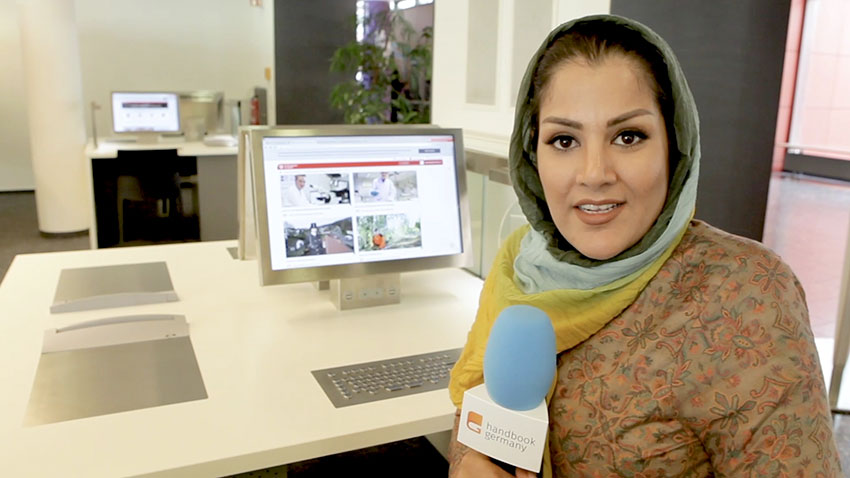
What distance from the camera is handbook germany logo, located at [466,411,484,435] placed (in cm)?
82

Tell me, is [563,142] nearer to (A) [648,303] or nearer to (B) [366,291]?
(A) [648,303]

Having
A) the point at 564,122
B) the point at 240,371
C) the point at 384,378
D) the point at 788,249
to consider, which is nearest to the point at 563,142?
the point at 564,122

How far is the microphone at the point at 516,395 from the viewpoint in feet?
2.59

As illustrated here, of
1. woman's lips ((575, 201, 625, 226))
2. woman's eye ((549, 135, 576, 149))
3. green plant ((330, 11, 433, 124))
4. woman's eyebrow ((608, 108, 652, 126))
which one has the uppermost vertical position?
green plant ((330, 11, 433, 124))

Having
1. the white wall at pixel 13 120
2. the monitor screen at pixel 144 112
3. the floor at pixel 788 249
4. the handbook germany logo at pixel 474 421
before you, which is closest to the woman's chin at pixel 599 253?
the handbook germany logo at pixel 474 421

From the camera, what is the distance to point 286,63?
7.11 m

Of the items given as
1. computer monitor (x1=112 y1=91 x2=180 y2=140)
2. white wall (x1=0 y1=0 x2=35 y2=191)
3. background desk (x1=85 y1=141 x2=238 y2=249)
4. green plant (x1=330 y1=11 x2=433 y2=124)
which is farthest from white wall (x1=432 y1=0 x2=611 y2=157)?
white wall (x1=0 y1=0 x2=35 y2=191)

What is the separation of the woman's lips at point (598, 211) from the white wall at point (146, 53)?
22.4ft

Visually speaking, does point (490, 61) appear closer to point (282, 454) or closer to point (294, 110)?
point (282, 454)

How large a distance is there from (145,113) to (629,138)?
529cm

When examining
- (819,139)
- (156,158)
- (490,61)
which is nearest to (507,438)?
(490,61)

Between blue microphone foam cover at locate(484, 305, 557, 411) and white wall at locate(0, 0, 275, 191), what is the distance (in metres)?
6.94

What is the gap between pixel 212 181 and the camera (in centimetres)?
534

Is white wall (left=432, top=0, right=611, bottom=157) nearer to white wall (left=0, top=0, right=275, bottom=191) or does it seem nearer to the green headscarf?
the green headscarf
